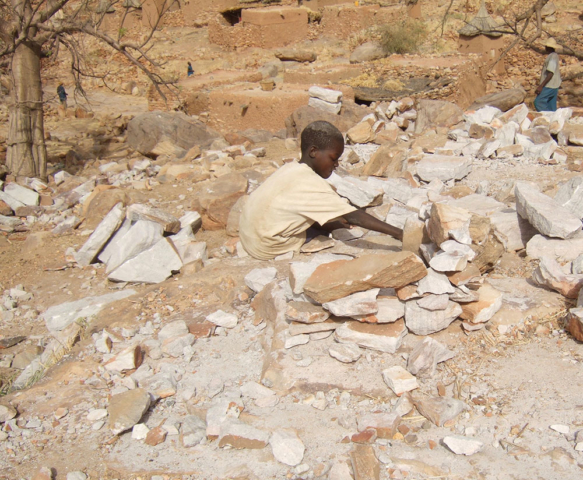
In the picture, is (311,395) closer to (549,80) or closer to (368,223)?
(368,223)

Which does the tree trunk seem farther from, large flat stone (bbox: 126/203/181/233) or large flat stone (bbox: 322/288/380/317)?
large flat stone (bbox: 322/288/380/317)

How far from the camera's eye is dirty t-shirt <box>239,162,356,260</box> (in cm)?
343

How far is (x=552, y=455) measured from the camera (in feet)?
6.71

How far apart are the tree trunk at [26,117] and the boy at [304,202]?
15.5 ft

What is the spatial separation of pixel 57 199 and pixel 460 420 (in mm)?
5618

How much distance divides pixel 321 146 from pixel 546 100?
244 inches

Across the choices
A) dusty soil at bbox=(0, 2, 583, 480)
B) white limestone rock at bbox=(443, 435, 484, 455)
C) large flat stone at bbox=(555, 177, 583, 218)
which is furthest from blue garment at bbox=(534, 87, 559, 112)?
white limestone rock at bbox=(443, 435, 484, 455)

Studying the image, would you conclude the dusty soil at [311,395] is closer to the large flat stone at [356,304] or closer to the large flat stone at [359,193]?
the large flat stone at [356,304]

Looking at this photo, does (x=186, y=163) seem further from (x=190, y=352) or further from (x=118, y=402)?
(x=118, y=402)

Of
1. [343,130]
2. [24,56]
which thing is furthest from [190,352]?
[24,56]

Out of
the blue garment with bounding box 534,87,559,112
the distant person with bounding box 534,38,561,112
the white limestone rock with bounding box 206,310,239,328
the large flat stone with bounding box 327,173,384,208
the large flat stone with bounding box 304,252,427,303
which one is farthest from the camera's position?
the blue garment with bounding box 534,87,559,112

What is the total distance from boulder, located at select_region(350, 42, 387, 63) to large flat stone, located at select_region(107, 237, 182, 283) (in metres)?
10.3

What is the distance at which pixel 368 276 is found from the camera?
266 cm

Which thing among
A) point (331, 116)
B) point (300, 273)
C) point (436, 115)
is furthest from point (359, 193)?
point (331, 116)
